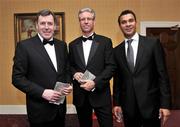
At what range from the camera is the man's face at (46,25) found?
2615 millimetres

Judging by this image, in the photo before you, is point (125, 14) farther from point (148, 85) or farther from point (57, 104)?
point (57, 104)

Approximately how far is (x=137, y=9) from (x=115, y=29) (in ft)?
1.94

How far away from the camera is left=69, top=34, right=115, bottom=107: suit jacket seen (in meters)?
2.96

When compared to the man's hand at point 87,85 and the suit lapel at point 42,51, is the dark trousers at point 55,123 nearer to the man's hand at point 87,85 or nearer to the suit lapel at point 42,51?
the man's hand at point 87,85

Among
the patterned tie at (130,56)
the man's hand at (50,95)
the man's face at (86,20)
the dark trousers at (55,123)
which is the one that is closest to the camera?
the man's hand at (50,95)

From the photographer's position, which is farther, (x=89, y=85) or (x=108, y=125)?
(x=108, y=125)

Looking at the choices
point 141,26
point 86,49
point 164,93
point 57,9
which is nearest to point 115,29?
point 141,26

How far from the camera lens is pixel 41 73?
261cm

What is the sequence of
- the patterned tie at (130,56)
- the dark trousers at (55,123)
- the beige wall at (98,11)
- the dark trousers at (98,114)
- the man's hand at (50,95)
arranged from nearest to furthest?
the man's hand at (50,95) < the dark trousers at (55,123) < the patterned tie at (130,56) < the dark trousers at (98,114) < the beige wall at (98,11)

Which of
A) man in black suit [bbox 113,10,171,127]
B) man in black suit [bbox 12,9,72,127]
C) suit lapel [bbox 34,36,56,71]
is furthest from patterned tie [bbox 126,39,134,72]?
suit lapel [bbox 34,36,56,71]

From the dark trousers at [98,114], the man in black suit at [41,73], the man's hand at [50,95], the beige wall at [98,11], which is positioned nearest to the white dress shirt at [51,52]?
the man in black suit at [41,73]

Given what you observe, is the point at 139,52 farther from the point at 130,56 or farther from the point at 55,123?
the point at 55,123

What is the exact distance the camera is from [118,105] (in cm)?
298

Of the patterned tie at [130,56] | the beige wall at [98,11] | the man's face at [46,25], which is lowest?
the patterned tie at [130,56]
